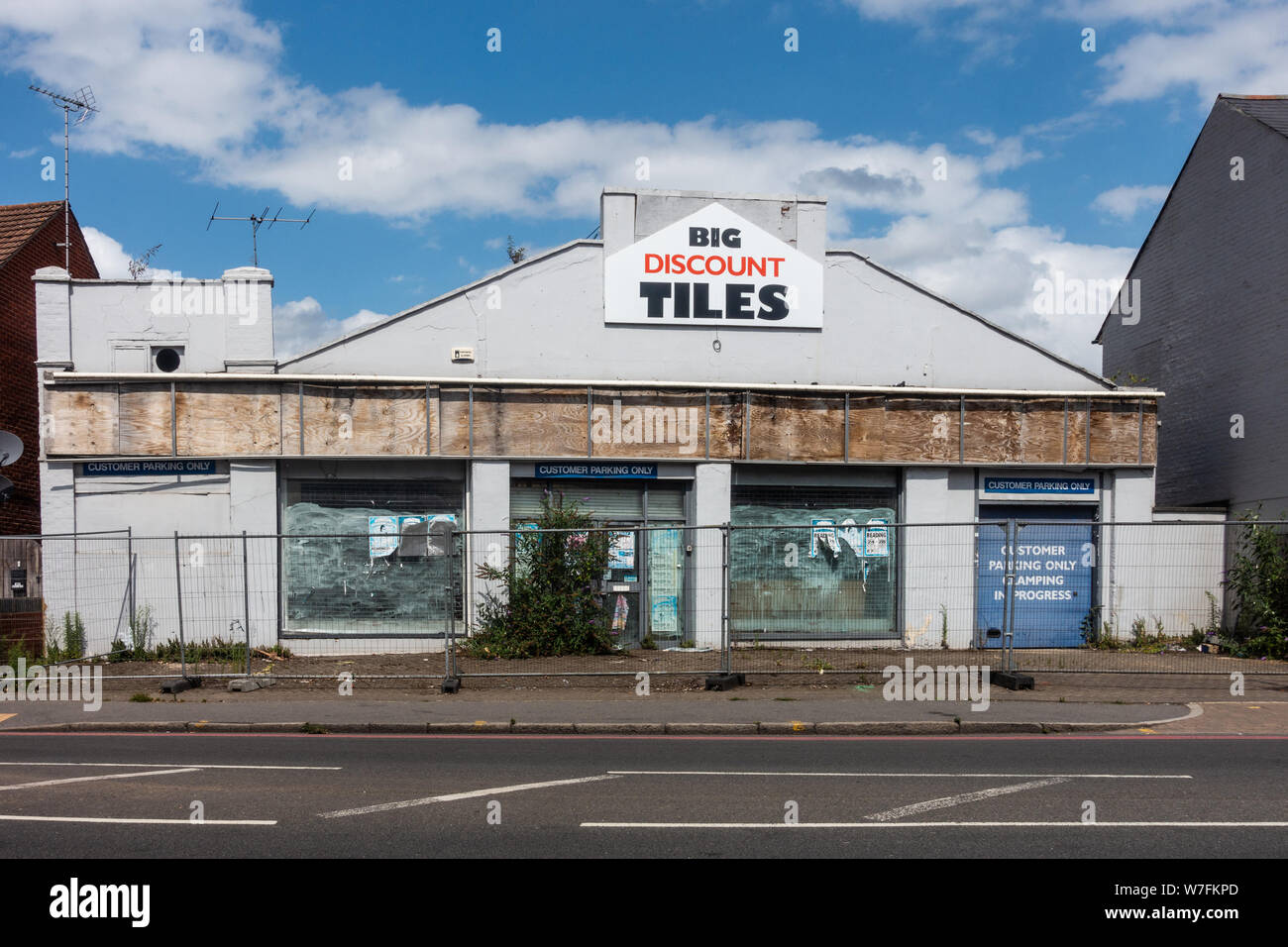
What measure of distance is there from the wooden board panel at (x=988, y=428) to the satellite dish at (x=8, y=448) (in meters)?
15.2

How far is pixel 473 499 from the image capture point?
16.9 metres

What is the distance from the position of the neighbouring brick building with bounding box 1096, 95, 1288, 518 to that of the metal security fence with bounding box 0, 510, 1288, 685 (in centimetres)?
271

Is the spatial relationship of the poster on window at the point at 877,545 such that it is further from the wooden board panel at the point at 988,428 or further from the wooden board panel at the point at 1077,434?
the wooden board panel at the point at 1077,434

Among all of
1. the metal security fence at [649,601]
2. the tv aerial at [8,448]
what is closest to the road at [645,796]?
the metal security fence at [649,601]

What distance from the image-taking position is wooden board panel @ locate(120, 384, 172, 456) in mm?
16469

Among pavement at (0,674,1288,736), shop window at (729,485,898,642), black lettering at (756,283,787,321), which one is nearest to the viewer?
pavement at (0,674,1288,736)

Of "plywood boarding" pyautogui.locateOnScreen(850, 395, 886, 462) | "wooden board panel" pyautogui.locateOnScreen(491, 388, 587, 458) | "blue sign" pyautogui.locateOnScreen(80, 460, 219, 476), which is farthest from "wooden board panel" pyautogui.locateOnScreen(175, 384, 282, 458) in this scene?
"plywood boarding" pyautogui.locateOnScreen(850, 395, 886, 462)

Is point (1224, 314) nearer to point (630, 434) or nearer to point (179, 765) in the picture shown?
point (630, 434)

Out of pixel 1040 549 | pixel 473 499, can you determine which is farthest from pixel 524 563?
pixel 1040 549

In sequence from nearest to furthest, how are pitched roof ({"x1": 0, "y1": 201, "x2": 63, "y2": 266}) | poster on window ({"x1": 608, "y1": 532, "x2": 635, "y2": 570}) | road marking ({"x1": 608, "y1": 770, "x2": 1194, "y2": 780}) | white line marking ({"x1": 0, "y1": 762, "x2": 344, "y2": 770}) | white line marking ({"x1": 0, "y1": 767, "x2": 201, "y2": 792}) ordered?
Answer: white line marking ({"x1": 0, "y1": 767, "x2": 201, "y2": 792})
road marking ({"x1": 608, "y1": 770, "x2": 1194, "y2": 780})
white line marking ({"x1": 0, "y1": 762, "x2": 344, "y2": 770})
poster on window ({"x1": 608, "y1": 532, "x2": 635, "y2": 570})
pitched roof ({"x1": 0, "y1": 201, "x2": 63, "y2": 266})

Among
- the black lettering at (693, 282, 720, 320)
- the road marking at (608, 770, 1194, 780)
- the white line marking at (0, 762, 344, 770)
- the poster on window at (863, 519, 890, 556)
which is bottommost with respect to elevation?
the white line marking at (0, 762, 344, 770)

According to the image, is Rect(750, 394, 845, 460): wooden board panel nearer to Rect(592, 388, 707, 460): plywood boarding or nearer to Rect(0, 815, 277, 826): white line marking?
Rect(592, 388, 707, 460): plywood boarding
